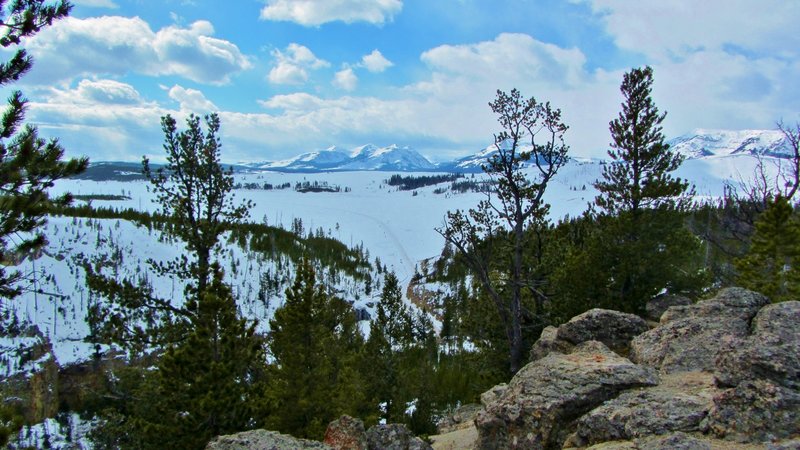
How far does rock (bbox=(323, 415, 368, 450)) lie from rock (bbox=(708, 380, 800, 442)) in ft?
23.2

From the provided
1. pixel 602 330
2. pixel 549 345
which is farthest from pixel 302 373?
pixel 602 330

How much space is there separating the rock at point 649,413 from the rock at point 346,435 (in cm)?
485

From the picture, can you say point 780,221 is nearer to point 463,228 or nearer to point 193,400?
point 463,228

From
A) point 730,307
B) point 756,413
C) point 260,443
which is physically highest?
point 730,307

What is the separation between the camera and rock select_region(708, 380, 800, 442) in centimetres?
537

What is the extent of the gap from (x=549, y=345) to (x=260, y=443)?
9.19m

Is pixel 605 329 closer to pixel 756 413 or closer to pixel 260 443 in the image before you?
pixel 756 413

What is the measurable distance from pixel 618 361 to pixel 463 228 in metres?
7.88

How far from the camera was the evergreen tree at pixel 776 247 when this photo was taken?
56.0ft

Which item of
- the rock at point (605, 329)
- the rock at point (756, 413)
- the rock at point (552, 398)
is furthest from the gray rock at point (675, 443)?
the rock at point (605, 329)

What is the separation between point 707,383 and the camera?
25.4 feet

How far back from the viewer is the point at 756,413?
18.4 feet

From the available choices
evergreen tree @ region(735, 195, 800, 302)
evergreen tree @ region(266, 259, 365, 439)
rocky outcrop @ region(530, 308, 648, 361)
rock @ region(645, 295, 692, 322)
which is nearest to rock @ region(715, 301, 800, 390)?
rocky outcrop @ region(530, 308, 648, 361)

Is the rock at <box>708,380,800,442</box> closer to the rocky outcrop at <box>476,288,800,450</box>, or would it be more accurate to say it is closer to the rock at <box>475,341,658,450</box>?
the rocky outcrop at <box>476,288,800,450</box>
